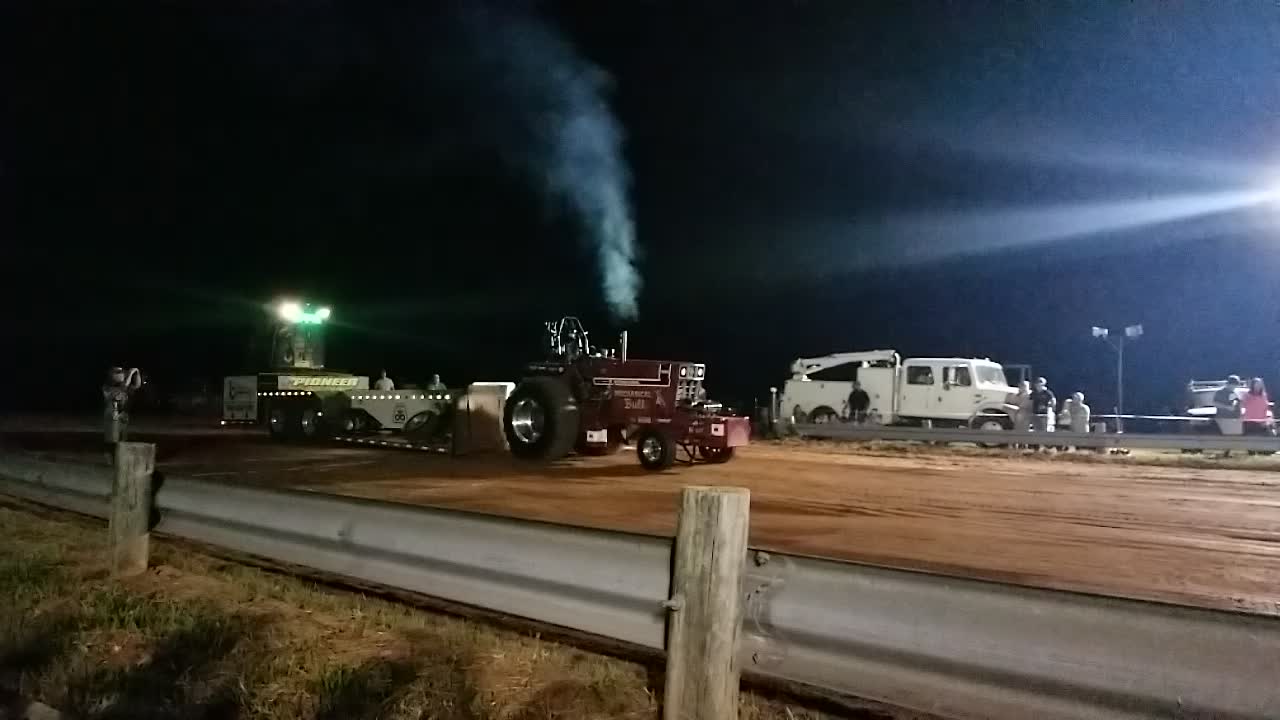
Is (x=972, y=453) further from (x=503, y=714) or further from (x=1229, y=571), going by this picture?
(x=503, y=714)

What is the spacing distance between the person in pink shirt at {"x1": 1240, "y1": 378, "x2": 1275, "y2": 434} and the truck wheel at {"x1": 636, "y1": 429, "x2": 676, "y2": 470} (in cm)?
1482

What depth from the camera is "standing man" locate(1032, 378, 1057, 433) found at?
909 inches

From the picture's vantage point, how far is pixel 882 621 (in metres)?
3.43

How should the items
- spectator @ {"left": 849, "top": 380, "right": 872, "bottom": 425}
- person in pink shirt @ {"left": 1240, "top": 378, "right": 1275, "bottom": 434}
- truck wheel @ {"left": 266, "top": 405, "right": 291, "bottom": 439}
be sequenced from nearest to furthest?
truck wheel @ {"left": 266, "top": 405, "right": 291, "bottom": 439} < person in pink shirt @ {"left": 1240, "top": 378, "right": 1275, "bottom": 434} < spectator @ {"left": 849, "top": 380, "right": 872, "bottom": 425}

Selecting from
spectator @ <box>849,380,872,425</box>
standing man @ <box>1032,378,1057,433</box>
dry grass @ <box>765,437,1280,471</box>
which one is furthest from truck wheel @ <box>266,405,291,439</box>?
standing man @ <box>1032,378,1057,433</box>

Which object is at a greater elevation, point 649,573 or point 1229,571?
point 649,573

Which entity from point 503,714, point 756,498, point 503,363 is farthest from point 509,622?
point 503,363

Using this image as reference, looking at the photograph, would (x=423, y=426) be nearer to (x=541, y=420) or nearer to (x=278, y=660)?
(x=541, y=420)

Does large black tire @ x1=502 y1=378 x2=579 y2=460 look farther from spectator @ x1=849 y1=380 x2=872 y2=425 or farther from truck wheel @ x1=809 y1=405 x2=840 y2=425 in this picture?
truck wheel @ x1=809 y1=405 x2=840 y2=425

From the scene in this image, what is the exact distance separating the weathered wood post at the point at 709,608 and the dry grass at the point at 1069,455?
638 inches

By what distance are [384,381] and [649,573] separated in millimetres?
19014

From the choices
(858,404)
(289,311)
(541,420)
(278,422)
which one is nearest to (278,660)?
(541,420)

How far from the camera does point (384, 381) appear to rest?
871 inches

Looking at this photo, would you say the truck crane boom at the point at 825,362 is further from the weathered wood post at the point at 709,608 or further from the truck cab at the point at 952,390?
the weathered wood post at the point at 709,608
